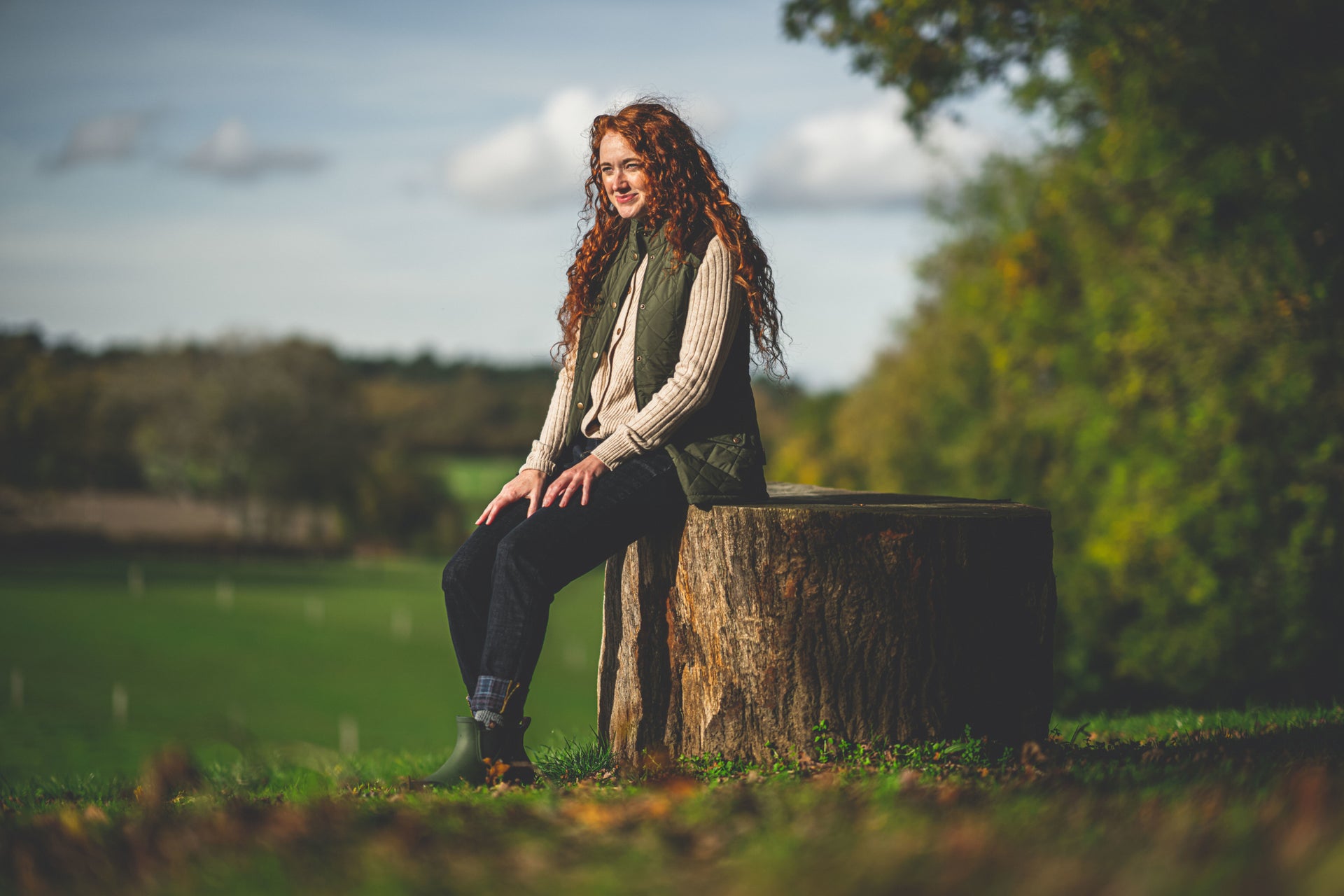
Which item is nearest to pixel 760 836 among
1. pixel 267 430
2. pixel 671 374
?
pixel 671 374

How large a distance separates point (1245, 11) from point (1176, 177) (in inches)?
227

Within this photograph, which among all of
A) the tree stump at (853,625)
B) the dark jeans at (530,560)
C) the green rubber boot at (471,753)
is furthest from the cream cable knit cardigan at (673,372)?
the green rubber boot at (471,753)

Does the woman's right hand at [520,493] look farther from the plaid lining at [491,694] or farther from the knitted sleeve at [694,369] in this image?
the plaid lining at [491,694]

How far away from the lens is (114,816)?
150 inches

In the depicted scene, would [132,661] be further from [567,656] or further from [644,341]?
[644,341]

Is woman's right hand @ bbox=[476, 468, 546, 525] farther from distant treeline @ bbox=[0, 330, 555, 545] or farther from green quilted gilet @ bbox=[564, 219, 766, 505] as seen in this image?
distant treeline @ bbox=[0, 330, 555, 545]

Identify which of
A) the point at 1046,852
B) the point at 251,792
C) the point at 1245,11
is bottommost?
the point at 251,792

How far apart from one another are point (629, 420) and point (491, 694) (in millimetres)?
1163

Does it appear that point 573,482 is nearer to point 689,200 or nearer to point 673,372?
point 673,372

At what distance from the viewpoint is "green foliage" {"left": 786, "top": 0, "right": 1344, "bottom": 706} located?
8.97 metres

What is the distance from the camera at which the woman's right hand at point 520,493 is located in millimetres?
4656

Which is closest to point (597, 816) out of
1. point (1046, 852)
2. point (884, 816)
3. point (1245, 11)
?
point (884, 816)

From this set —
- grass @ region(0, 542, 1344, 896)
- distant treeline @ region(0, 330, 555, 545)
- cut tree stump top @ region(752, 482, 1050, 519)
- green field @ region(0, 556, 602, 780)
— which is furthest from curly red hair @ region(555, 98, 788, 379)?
distant treeline @ region(0, 330, 555, 545)

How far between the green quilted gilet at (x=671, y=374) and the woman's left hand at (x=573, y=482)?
0.32 metres
